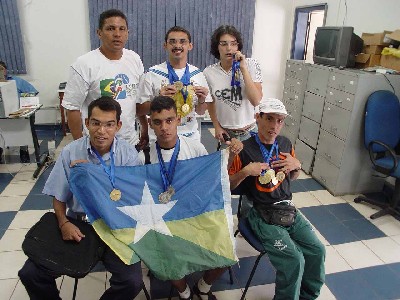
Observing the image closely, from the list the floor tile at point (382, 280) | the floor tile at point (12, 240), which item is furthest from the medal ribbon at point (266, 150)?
the floor tile at point (12, 240)

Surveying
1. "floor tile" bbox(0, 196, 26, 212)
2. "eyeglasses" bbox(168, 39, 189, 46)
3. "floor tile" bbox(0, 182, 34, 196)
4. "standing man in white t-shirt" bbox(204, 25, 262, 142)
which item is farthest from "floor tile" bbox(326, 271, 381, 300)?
"floor tile" bbox(0, 182, 34, 196)

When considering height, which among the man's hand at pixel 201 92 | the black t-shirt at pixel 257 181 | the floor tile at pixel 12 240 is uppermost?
the man's hand at pixel 201 92

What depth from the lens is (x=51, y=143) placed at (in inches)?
185

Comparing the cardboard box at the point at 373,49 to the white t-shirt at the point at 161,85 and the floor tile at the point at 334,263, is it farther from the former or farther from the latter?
the white t-shirt at the point at 161,85

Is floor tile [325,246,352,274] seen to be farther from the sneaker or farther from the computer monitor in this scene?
the computer monitor

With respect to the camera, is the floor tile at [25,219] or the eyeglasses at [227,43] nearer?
the eyeglasses at [227,43]

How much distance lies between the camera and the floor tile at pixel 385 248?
2.78m

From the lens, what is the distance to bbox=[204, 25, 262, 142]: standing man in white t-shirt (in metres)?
2.45

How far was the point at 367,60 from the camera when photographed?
3852 millimetres

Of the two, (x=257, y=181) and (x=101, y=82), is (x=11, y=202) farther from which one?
(x=257, y=181)

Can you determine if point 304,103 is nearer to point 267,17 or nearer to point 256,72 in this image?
point 256,72

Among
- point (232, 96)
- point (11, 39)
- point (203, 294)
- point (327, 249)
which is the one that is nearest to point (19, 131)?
point (11, 39)

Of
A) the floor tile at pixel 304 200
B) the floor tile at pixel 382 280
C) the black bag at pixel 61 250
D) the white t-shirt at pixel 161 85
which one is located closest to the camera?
the black bag at pixel 61 250

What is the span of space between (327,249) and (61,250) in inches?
87.5
